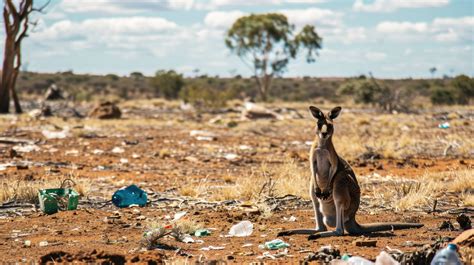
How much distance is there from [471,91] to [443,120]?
72.0 ft

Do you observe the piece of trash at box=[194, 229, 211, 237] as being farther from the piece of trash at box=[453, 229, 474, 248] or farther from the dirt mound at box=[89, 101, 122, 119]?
the dirt mound at box=[89, 101, 122, 119]

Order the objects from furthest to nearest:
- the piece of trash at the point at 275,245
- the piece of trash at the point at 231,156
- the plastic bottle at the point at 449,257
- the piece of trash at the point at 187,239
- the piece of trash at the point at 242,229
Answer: the piece of trash at the point at 231,156 < the piece of trash at the point at 242,229 < the piece of trash at the point at 187,239 < the piece of trash at the point at 275,245 < the plastic bottle at the point at 449,257

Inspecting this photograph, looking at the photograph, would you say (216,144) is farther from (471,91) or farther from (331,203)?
(471,91)

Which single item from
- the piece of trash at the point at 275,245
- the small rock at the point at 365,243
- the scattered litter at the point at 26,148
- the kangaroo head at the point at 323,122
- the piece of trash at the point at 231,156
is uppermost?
the kangaroo head at the point at 323,122

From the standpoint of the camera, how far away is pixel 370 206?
10.0 meters

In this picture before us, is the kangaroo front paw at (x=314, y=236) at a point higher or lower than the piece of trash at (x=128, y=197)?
higher

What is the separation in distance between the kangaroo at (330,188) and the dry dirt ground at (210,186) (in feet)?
0.55

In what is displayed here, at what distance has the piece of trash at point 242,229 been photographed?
8188 millimetres

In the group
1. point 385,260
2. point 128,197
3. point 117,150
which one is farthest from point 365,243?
point 117,150

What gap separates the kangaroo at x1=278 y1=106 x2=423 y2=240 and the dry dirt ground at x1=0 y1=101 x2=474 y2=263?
169mm

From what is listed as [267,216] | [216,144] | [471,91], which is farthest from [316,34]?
[267,216]

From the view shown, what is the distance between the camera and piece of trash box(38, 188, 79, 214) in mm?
9578

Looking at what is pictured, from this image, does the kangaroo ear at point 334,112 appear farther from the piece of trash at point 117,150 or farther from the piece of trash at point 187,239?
the piece of trash at point 117,150

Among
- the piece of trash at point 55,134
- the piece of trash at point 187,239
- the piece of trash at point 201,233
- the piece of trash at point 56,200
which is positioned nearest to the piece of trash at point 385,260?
the piece of trash at point 187,239
